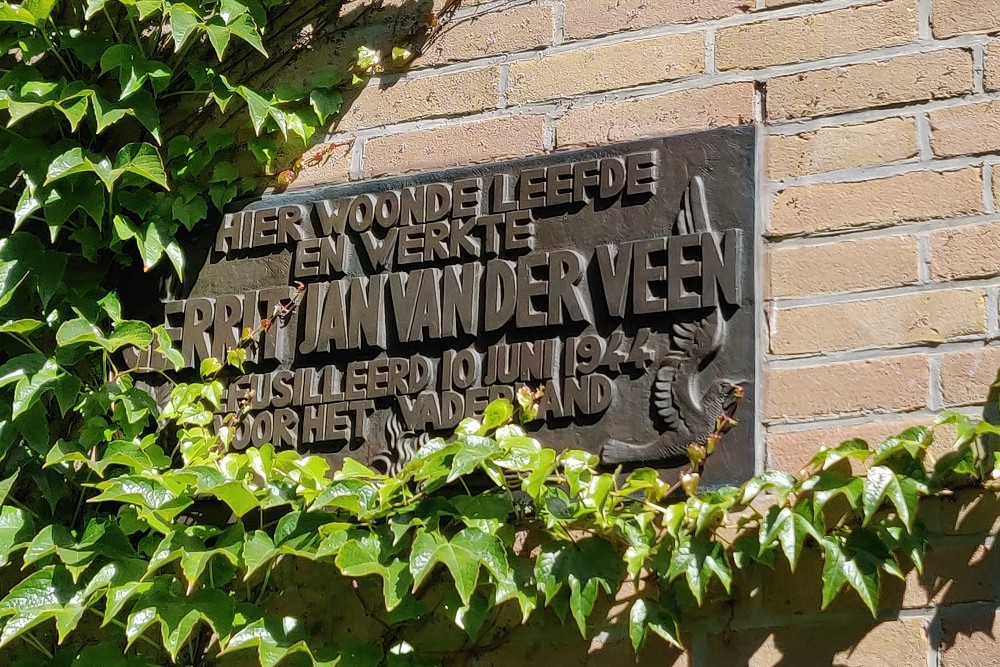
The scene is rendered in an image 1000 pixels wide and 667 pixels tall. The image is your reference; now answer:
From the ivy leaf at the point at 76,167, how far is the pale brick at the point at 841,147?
3.59ft

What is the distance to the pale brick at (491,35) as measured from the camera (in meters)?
2.39

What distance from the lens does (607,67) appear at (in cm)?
230

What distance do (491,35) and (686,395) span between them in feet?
2.64

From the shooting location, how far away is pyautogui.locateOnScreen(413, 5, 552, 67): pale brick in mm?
2395

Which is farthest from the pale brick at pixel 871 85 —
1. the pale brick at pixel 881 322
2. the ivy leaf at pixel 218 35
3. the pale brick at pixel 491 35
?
the ivy leaf at pixel 218 35

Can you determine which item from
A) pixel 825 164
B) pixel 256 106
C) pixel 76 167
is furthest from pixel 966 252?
pixel 76 167

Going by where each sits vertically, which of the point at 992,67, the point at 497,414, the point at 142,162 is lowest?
the point at 497,414

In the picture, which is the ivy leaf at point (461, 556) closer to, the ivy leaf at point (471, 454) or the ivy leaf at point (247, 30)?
the ivy leaf at point (471, 454)

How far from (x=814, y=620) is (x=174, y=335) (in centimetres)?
118

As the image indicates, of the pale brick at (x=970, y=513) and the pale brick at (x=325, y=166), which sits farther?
the pale brick at (x=325, y=166)

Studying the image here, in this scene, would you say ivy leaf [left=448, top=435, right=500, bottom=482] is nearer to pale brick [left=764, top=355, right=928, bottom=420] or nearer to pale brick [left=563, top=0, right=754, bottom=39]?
pale brick [left=764, top=355, right=928, bottom=420]

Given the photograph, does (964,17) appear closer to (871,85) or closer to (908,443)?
(871,85)

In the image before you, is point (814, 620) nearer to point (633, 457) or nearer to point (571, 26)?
point (633, 457)

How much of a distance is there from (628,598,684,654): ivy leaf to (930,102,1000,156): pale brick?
0.78m
